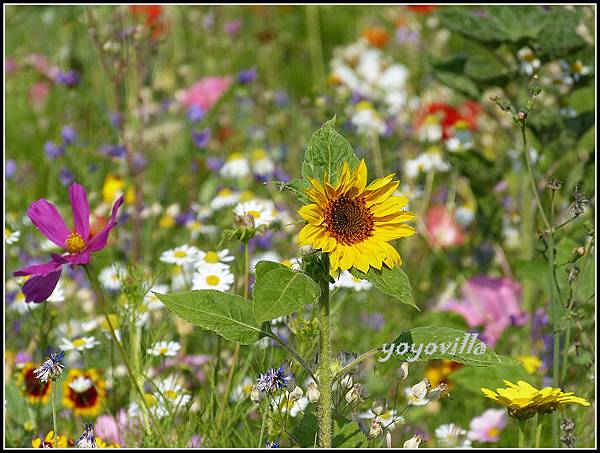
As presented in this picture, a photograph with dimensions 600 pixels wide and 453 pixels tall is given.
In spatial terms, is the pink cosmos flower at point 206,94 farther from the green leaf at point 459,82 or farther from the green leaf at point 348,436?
the green leaf at point 348,436

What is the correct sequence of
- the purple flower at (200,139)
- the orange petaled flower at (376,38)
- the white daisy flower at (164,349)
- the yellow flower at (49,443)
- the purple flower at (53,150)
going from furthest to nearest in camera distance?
the orange petaled flower at (376,38)
the purple flower at (200,139)
the purple flower at (53,150)
the white daisy flower at (164,349)
the yellow flower at (49,443)

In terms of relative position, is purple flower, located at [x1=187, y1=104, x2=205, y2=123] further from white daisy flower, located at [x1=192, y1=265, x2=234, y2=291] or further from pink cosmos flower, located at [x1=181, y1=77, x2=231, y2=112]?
white daisy flower, located at [x1=192, y1=265, x2=234, y2=291]

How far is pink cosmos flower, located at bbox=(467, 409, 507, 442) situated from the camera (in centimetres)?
124

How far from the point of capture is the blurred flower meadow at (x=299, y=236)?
2.85 ft

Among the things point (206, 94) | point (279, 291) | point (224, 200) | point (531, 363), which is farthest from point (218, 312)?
point (206, 94)

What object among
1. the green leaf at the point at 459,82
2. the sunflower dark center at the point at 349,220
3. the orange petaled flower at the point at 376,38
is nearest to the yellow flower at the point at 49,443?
the sunflower dark center at the point at 349,220

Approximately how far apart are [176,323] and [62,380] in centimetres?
26

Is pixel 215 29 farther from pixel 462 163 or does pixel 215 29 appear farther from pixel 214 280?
pixel 214 280

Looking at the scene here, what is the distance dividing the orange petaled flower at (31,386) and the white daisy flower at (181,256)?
0.81ft

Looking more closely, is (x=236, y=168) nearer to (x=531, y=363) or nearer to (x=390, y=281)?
(x=531, y=363)

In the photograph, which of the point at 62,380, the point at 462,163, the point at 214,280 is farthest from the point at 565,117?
the point at 62,380

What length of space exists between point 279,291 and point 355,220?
0.38ft

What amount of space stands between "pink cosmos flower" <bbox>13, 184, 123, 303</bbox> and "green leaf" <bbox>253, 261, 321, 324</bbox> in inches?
8.3

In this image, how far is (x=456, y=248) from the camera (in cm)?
191
